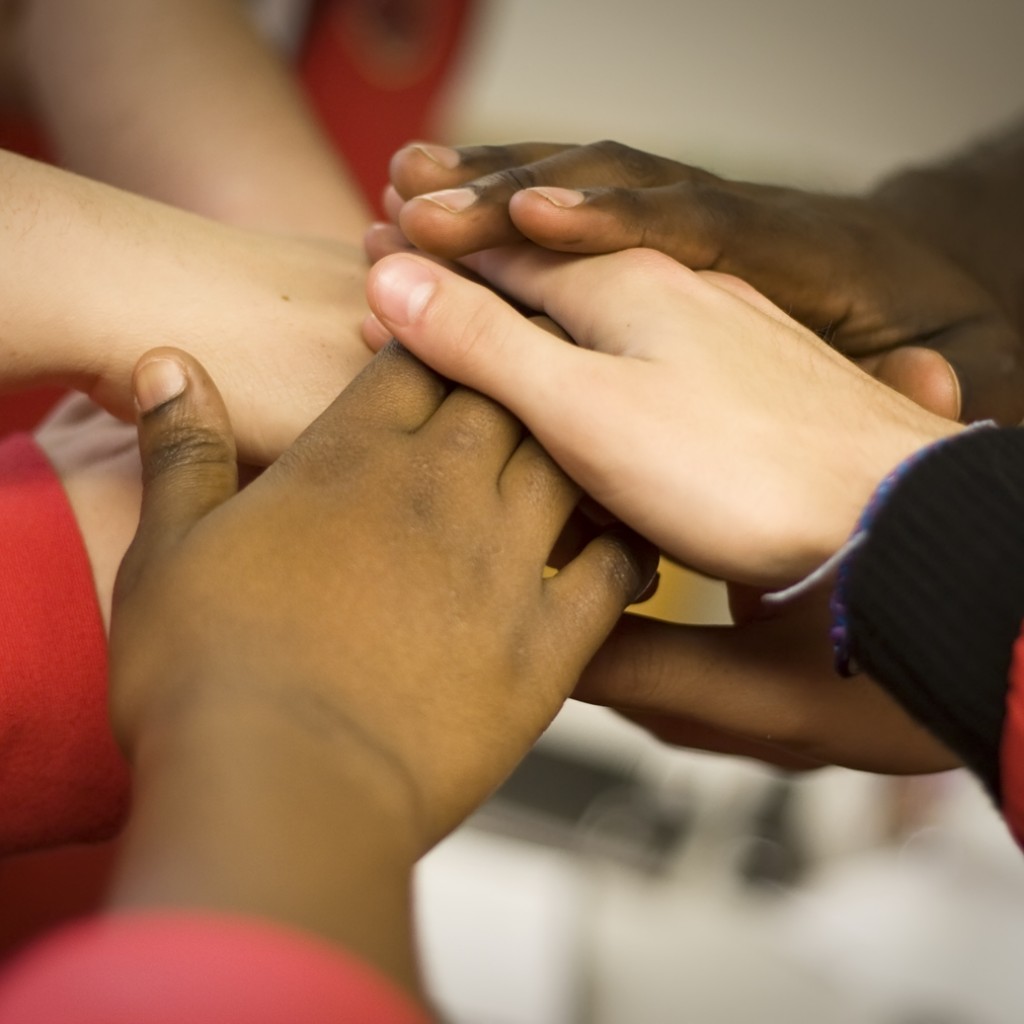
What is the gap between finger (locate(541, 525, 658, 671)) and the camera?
46 centimetres

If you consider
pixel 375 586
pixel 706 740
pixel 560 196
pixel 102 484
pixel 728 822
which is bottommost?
pixel 728 822

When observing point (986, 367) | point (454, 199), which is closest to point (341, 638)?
point (454, 199)

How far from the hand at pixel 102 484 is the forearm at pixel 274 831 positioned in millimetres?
221

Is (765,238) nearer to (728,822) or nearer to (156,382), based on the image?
(156,382)

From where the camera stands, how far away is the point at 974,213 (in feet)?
2.97

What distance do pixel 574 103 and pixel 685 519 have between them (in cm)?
134

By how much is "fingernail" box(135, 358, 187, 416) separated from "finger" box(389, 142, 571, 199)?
173 millimetres

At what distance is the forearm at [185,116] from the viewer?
0.78 metres

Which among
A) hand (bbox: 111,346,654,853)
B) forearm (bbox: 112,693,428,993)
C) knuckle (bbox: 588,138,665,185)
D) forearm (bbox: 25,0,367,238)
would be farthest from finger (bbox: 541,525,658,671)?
forearm (bbox: 25,0,367,238)

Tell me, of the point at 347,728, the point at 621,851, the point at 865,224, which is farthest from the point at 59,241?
the point at 621,851

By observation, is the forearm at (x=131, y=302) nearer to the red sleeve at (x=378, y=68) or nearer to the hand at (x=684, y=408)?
the hand at (x=684, y=408)

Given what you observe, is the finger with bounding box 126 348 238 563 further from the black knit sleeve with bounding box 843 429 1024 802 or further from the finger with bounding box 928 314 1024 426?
the finger with bounding box 928 314 1024 426

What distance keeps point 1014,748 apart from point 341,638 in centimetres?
27

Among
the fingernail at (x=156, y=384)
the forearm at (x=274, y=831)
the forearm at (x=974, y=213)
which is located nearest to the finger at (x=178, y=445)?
the fingernail at (x=156, y=384)
